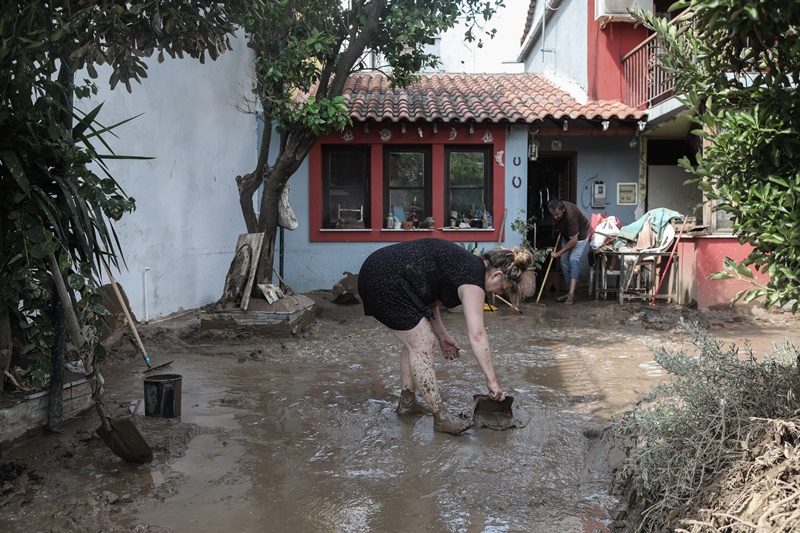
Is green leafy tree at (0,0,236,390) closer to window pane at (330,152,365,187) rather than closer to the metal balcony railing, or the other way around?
window pane at (330,152,365,187)

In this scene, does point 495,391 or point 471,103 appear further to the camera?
point 471,103

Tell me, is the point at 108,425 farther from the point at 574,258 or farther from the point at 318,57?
the point at 574,258

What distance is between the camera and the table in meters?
11.4

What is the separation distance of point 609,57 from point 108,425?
1236 cm

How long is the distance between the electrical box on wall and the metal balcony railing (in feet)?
5.31

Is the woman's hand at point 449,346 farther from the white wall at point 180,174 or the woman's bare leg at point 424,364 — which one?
the white wall at point 180,174

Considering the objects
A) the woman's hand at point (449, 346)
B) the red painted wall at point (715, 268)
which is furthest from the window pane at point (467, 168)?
the woman's hand at point (449, 346)

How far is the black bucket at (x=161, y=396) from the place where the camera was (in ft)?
15.6

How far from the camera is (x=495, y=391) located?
15.3ft

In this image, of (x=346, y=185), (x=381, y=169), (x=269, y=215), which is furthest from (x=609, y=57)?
(x=269, y=215)

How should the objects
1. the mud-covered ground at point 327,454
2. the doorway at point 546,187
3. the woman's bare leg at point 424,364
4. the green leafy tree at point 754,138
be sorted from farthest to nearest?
1. the doorway at point 546,187
2. the woman's bare leg at point 424,364
3. the mud-covered ground at point 327,454
4. the green leafy tree at point 754,138

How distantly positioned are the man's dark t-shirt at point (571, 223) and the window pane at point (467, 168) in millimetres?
2104

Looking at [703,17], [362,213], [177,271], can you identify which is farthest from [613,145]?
[703,17]

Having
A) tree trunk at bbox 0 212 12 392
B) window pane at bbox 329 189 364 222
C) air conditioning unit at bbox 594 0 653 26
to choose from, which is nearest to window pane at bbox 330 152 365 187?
window pane at bbox 329 189 364 222
